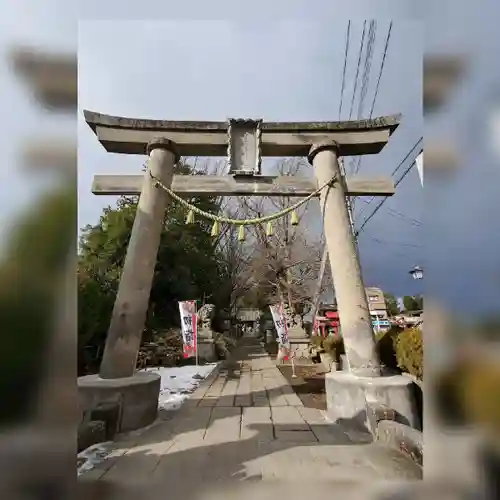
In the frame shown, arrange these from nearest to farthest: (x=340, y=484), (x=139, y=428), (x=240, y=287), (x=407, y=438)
Result: (x=340, y=484), (x=407, y=438), (x=139, y=428), (x=240, y=287)

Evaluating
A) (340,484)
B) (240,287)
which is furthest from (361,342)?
(240,287)

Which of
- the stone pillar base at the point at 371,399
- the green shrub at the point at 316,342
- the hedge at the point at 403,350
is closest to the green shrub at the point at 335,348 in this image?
the green shrub at the point at 316,342

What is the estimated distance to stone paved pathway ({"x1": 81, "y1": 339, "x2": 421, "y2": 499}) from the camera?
308 centimetres

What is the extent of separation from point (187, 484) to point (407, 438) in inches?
82.6

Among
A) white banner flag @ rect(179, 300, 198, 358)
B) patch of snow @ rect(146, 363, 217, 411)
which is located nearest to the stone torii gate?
patch of snow @ rect(146, 363, 217, 411)

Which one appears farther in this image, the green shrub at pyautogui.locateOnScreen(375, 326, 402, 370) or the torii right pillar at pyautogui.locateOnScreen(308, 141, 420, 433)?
the green shrub at pyautogui.locateOnScreen(375, 326, 402, 370)

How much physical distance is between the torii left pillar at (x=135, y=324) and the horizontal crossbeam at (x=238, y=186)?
32 centimetres

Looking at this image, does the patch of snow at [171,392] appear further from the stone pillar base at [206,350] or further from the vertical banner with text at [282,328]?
the vertical banner with text at [282,328]

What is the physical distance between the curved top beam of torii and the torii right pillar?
0.29m

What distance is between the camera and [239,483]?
3.00m

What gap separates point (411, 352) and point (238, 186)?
13.5 feet

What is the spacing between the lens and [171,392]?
8.31 m

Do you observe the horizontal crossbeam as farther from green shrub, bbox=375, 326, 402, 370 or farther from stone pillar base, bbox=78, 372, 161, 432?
green shrub, bbox=375, 326, 402, 370
